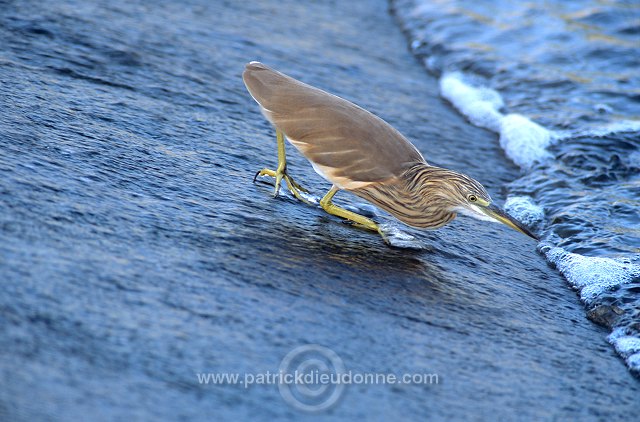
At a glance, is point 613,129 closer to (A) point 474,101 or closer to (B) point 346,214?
(A) point 474,101

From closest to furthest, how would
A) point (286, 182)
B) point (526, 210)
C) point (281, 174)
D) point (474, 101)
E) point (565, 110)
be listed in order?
point (281, 174)
point (286, 182)
point (526, 210)
point (565, 110)
point (474, 101)

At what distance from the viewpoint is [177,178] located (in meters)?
4.67

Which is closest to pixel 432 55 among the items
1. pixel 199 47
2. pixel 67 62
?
pixel 199 47

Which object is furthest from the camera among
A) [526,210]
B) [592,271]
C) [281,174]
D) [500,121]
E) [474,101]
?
[474,101]

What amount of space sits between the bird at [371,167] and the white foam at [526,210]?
0.98m

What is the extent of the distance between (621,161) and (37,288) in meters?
4.59

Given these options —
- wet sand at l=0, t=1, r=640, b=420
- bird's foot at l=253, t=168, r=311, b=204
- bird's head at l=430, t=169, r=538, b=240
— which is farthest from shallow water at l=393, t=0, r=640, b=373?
bird's foot at l=253, t=168, r=311, b=204

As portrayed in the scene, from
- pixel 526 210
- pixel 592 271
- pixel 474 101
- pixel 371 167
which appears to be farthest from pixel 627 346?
pixel 474 101

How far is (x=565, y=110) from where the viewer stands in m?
7.30

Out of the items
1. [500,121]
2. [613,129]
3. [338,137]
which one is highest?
[613,129]

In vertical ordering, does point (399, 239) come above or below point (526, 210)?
below

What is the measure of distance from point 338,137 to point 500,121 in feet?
9.58

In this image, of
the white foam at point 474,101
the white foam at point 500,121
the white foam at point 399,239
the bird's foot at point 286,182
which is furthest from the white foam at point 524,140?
the bird's foot at point 286,182

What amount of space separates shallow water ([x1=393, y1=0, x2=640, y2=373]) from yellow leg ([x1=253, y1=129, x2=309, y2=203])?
1486 mm
